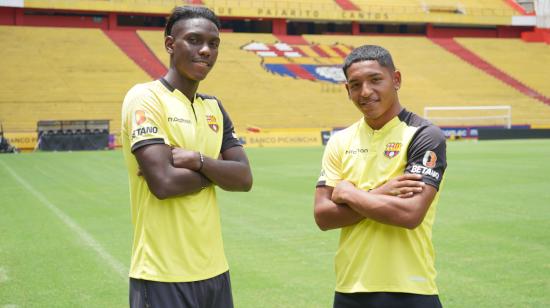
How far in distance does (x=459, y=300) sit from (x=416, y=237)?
350 cm

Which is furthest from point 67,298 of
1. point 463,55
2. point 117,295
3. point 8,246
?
point 463,55

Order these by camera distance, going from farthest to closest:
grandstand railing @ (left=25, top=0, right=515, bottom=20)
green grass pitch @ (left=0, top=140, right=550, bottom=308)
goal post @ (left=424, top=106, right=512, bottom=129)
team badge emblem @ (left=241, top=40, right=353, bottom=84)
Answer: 1. team badge emblem @ (left=241, top=40, right=353, bottom=84)
2. grandstand railing @ (left=25, top=0, right=515, bottom=20)
3. goal post @ (left=424, top=106, right=512, bottom=129)
4. green grass pitch @ (left=0, top=140, right=550, bottom=308)

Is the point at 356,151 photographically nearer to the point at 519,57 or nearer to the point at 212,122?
the point at 212,122

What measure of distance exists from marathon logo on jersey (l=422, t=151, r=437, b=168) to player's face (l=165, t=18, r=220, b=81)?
1194 mm

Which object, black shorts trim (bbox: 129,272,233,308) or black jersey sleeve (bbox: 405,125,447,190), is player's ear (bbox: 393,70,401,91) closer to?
black jersey sleeve (bbox: 405,125,447,190)

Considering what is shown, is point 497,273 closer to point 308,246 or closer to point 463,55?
point 308,246

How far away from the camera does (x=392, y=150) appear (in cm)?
364

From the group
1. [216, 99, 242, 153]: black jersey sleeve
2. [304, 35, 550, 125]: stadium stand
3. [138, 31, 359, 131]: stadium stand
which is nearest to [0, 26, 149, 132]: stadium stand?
[138, 31, 359, 131]: stadium stand

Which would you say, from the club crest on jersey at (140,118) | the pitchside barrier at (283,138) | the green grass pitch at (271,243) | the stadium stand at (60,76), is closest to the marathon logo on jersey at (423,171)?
the club crest on jersey at (140,118)

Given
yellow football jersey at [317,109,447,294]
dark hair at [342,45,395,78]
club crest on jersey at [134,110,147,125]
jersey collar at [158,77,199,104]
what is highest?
dark hair at [342,45,395,78]

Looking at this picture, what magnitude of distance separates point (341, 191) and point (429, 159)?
1.55 ft

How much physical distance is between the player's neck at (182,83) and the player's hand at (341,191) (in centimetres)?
89

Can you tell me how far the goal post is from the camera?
4634cm

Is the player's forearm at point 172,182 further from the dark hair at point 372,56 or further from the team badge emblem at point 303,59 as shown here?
the team badge emblem at point 303,59
